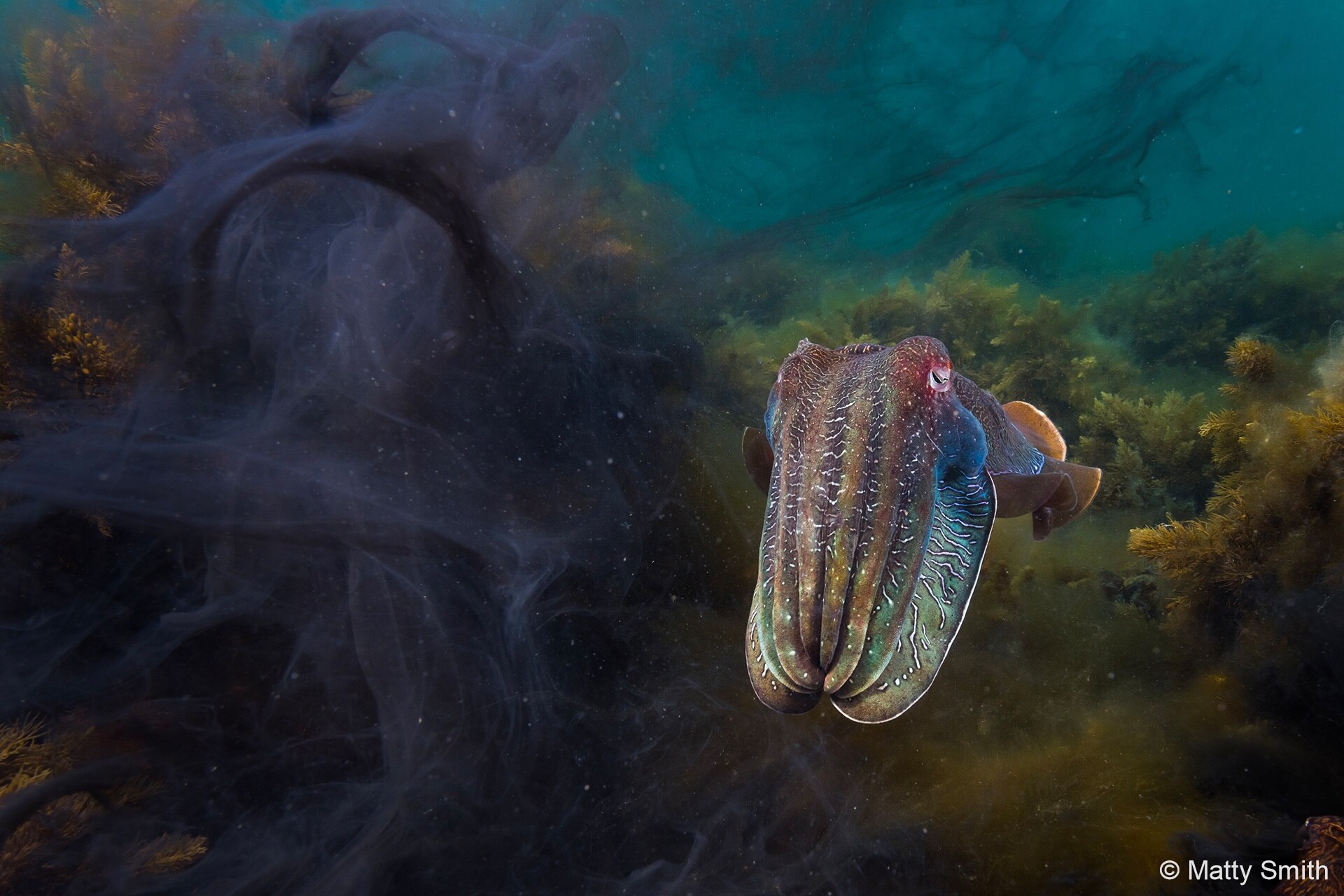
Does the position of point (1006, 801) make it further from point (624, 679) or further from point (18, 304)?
point (18, 304)

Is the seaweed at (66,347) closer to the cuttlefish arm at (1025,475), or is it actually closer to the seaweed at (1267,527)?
the cuttlefish arm at (1025,475)

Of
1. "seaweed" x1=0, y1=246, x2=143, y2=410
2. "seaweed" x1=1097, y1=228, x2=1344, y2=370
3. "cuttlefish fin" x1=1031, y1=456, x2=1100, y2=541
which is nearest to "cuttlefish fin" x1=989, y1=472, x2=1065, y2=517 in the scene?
"cuttlefish fin" x1=1031, y1=456, x2=1100, y2=541

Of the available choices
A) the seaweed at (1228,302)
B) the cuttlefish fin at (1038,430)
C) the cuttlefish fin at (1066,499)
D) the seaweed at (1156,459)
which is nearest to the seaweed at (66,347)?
the cuttlefish fin at (1066,499)

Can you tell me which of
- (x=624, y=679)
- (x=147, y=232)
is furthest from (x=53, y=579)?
(x=624, y=679)

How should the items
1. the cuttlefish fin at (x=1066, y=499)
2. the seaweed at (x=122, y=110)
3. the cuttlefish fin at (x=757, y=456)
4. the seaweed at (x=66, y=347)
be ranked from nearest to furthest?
the cuttlefish fin at (x=1066, y=499) → the cuttlefish fin at (x=757, y=456) → the seaweed at (x=66, y=347) → the seaweed at (x=122, y=110)

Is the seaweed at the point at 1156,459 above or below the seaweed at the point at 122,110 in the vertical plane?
below

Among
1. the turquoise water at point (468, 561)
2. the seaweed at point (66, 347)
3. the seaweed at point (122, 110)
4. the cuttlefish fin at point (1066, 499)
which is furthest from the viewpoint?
the seaweed at point (122, 110)
